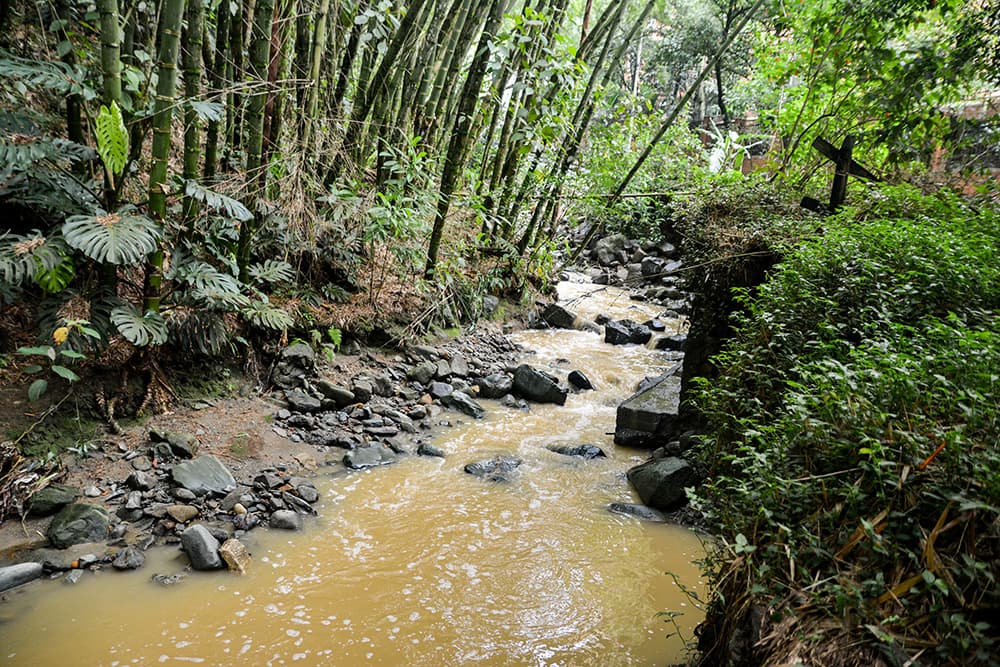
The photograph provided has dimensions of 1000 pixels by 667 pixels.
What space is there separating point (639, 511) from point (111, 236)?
→ 3.75 m

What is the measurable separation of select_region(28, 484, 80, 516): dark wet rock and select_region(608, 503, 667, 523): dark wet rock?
3338 mm

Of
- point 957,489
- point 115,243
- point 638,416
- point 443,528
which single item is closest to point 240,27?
point 115,243

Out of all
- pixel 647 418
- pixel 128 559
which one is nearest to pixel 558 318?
pixel 647 418

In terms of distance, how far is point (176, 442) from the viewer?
365cm

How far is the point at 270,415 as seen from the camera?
4.44 m

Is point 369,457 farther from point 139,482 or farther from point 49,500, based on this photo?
point 49,500

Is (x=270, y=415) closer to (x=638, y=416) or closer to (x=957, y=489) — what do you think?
(x=638, y=416)

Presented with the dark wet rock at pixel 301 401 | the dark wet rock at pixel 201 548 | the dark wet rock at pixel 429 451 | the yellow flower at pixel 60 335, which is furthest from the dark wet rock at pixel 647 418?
the yellow flower at pixel 60 335

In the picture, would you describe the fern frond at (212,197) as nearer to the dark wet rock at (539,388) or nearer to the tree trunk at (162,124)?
the tree trunk at (162,124)

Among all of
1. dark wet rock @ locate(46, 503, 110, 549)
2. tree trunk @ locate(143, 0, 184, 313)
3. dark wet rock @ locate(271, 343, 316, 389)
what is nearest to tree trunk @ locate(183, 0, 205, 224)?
tree trunk @ locate(143, 0, 184, 313)

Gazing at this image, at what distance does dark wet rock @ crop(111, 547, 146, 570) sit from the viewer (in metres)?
2.81

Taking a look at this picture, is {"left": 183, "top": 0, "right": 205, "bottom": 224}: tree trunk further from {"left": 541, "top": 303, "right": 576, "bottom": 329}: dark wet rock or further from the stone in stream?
{"left": 541, "top": 303, "right": 576, "bottom": 329}: dark wet rock

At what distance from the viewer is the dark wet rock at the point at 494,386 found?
19.6ft

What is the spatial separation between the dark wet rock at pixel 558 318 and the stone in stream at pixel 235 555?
666 centimetres
